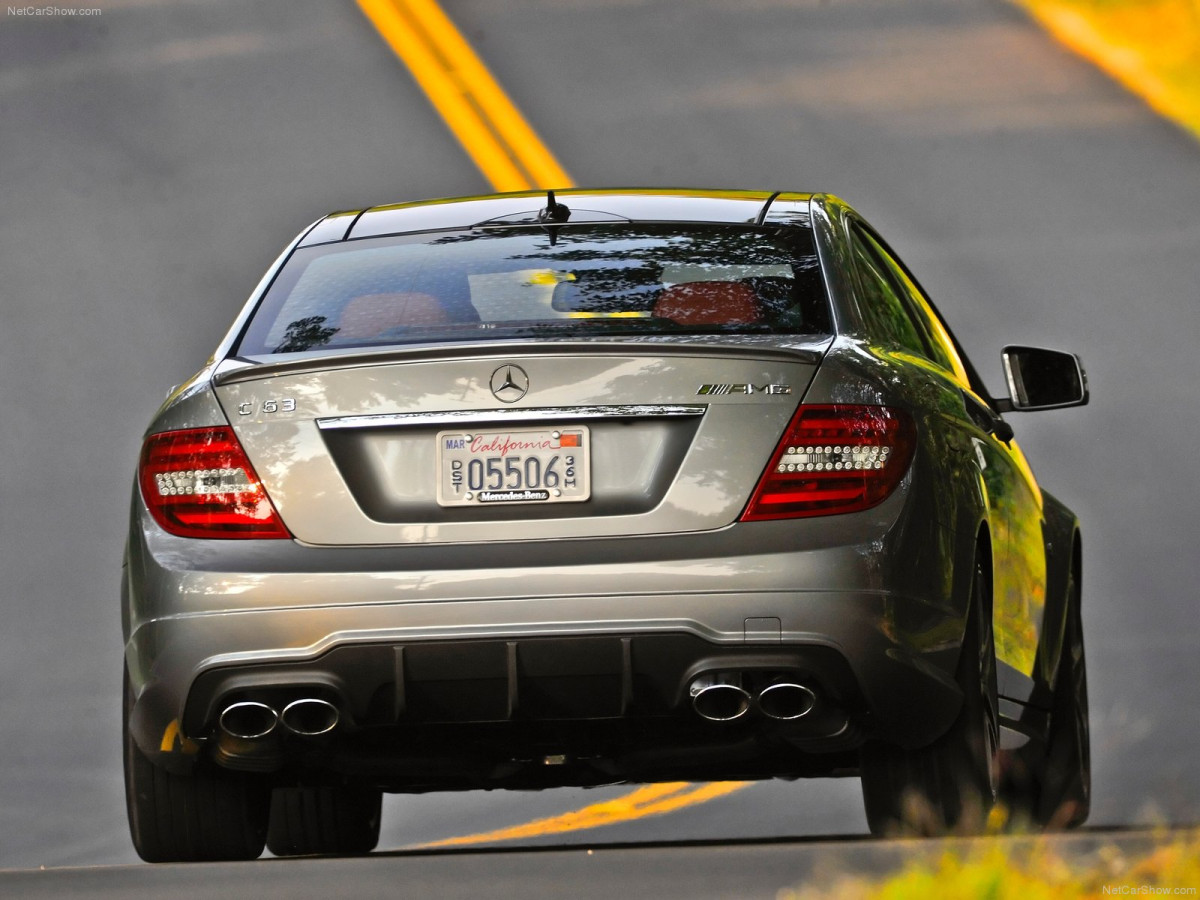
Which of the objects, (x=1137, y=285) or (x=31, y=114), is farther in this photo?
(x=31, y=114)

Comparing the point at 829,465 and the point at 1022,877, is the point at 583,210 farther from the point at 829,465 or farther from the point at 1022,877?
the point at 1022,877

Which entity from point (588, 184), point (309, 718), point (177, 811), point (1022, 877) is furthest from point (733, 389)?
point (588, 184)

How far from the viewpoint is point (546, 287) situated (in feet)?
18.7

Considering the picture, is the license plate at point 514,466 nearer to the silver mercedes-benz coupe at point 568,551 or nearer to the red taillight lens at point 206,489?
the silver mercedes-benz coupe at point 568,551

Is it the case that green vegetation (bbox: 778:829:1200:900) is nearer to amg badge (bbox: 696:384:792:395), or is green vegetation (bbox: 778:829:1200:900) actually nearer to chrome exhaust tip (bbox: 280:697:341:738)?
amg badge (bbox: 696:384:792:395)

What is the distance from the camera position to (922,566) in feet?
17.1

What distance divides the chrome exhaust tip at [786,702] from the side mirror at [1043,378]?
2160mm

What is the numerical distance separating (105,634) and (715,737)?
22.8 feet

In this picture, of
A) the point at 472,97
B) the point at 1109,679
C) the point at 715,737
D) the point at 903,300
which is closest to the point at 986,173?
the point at 472,97

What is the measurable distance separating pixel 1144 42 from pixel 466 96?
5299mm

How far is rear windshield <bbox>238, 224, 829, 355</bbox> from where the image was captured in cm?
544

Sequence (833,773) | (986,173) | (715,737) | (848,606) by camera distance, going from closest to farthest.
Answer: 1. (848,606)
2. (715,737)
3. (833,773)
4. (986,173)

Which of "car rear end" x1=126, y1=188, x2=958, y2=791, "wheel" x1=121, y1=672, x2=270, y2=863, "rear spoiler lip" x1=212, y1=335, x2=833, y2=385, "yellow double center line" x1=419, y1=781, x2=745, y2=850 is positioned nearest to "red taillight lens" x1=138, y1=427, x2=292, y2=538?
"car rear end" x1=126, y1=188, x2=958, y2=791

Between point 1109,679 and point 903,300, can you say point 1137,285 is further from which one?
point 903,300
